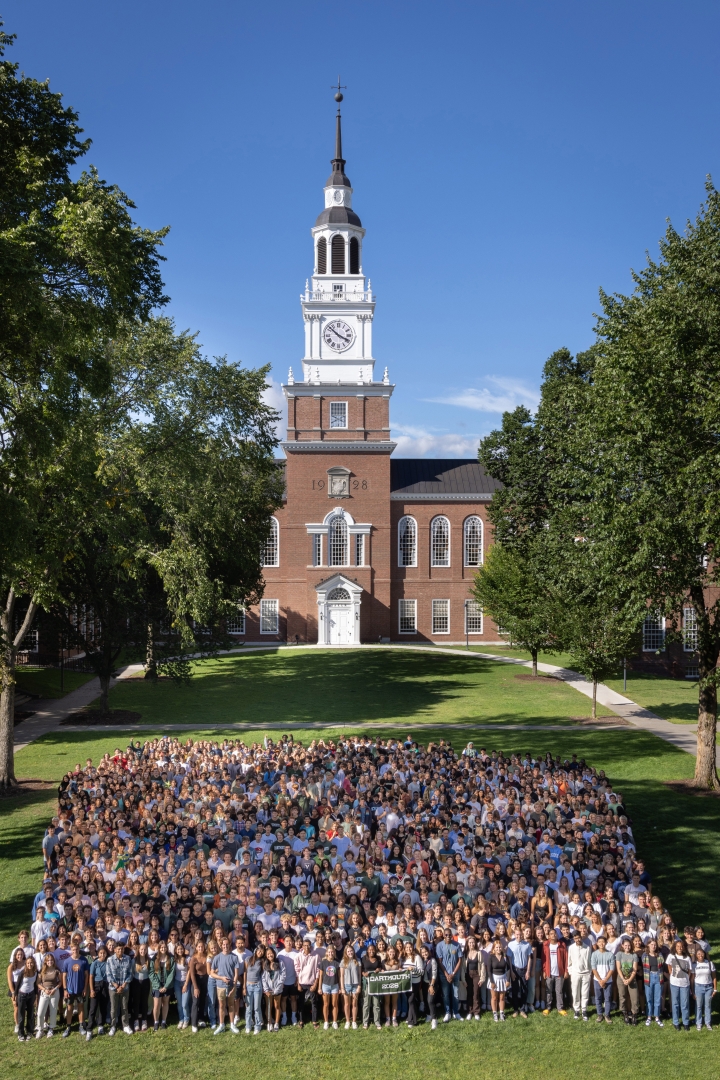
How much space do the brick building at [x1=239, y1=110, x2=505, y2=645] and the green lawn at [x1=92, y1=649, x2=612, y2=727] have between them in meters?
7.15

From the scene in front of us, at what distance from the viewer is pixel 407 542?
55531 millimetres

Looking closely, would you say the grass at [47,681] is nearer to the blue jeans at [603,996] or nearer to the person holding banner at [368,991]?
the person holding banner at [368,991]

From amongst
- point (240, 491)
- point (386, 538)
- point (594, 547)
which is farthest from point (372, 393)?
point (594, 547)

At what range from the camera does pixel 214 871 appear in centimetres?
1339

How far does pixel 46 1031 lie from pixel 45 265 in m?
11.6

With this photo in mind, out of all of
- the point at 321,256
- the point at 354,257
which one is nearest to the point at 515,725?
the point at 354,257

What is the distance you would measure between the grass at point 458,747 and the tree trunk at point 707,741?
98 cm

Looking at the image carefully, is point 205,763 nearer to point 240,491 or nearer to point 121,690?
point 240,491

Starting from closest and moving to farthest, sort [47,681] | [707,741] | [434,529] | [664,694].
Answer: [707,741]
[664,694]
[47,681]
[434,529]

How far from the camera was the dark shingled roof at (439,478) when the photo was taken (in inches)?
2192

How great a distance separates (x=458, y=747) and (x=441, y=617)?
30.4m

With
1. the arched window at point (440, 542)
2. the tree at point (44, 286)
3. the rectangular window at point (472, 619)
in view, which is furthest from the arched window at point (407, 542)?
the tree at point (44, 286)

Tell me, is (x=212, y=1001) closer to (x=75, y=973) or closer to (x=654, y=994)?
(x=75, y=973)

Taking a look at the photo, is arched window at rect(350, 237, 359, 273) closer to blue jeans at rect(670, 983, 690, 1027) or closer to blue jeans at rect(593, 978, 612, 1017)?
blue jeans at rect(593, 978, 612, 1017)
